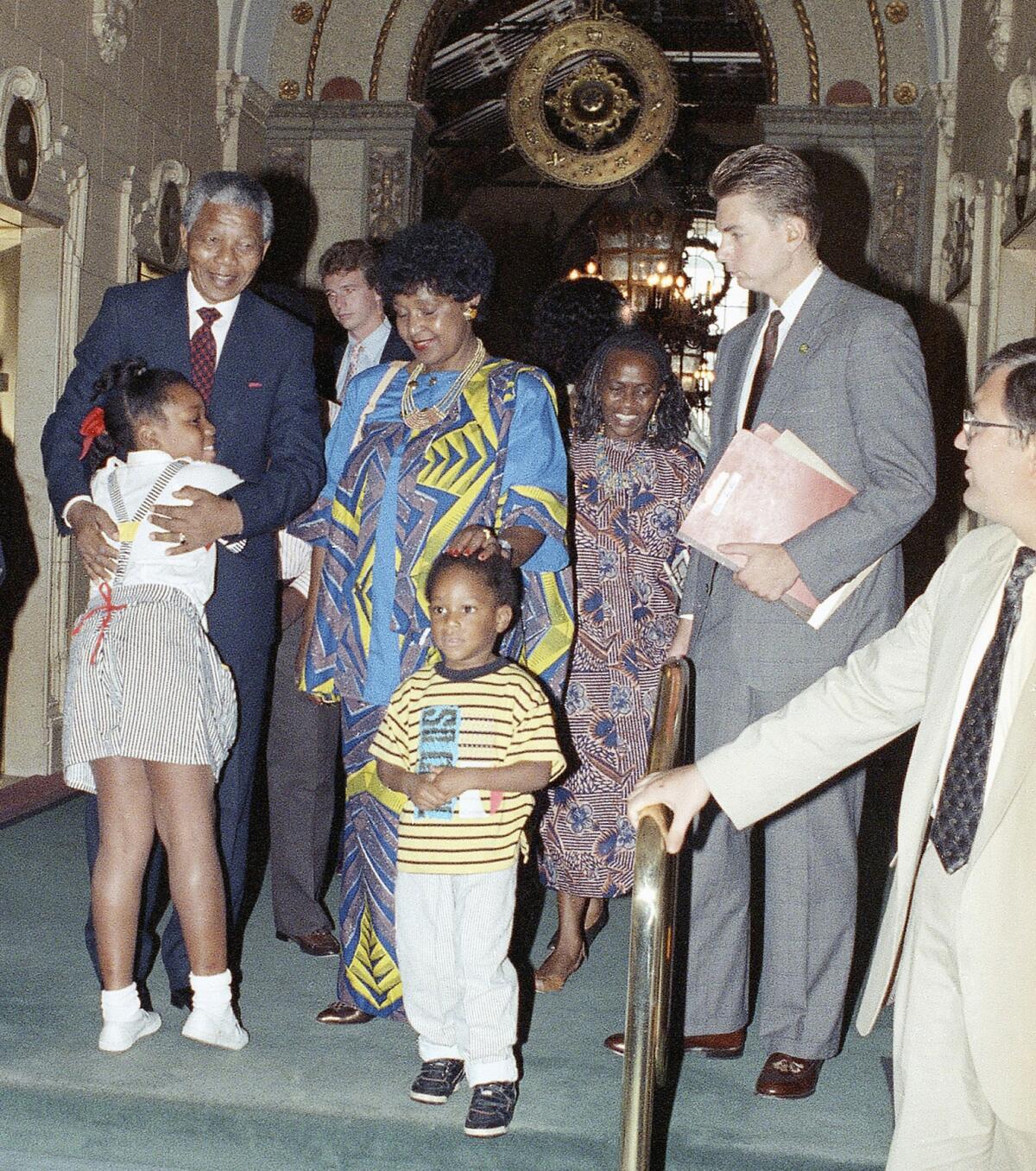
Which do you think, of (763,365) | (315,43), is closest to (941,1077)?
(763,365)

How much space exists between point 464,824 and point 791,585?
32.5 inches

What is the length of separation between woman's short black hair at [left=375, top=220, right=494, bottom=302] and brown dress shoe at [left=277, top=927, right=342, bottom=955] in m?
1.81

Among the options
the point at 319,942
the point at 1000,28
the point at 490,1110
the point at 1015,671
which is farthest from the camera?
the point at 1000,28

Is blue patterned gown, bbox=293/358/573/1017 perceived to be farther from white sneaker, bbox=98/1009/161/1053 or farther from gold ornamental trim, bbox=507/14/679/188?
gold ornamental trim, bbox=507/14/679/188

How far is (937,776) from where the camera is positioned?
2.19m

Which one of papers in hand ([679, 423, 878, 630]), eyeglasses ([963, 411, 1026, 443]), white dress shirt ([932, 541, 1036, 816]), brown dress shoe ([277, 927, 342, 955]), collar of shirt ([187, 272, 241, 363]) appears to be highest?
collar of shirt ([187, 272, 241, 363])

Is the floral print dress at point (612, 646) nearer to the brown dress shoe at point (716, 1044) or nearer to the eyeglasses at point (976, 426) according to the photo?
the brown dress shoe at point (716, 1044)

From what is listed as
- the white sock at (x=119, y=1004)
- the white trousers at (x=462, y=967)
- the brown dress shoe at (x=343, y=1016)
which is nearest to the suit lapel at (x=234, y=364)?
the white trousers at (x=462, y=967)

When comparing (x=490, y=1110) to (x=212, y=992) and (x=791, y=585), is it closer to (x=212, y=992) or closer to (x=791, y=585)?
(x=212, y=992)

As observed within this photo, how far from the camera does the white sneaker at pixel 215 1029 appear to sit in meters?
3.21

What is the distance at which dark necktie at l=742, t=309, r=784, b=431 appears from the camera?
3209 millimetres

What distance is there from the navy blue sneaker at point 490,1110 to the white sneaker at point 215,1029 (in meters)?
0.61

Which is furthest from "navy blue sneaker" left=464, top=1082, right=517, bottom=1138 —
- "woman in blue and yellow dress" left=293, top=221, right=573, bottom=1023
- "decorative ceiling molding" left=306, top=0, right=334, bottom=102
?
"decorative ceiling molding" left=306, top=0, right=334, bottom=102

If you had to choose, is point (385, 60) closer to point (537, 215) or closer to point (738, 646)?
point (738, 646)
